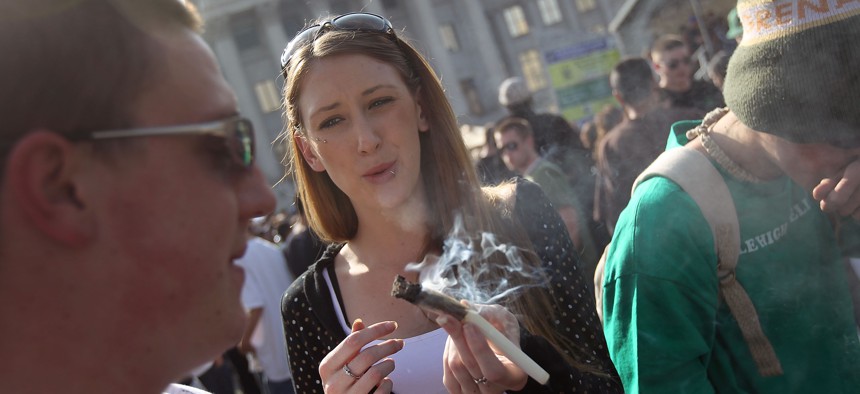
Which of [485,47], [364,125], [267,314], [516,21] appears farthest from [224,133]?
[516,21]

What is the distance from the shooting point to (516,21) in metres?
47.9

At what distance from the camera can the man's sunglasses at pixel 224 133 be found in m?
1.10

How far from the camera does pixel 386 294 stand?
2.41 meters

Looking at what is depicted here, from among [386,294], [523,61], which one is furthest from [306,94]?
[523,61]

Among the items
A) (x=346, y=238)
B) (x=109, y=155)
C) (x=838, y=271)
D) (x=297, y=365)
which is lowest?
(x=838, y=271)

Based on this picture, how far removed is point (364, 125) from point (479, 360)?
91 centimetres

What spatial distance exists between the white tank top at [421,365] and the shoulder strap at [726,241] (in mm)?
772

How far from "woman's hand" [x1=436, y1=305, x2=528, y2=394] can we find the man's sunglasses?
2.03 feet

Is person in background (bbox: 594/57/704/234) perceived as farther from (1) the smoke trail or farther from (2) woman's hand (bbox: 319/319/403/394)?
(2) woman's hand (bbox: 319/319/403/394)

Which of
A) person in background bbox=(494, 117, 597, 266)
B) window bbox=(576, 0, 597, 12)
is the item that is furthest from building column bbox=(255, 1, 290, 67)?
person in background bbox=(494, 117, 597, 266)

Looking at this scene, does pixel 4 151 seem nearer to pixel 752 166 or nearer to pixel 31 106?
pixel 31 106

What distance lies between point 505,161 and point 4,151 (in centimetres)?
482

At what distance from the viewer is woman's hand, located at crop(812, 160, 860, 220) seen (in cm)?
200

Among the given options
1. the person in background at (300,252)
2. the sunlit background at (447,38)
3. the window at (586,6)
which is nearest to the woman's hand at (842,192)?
the person in background at (300,252)
